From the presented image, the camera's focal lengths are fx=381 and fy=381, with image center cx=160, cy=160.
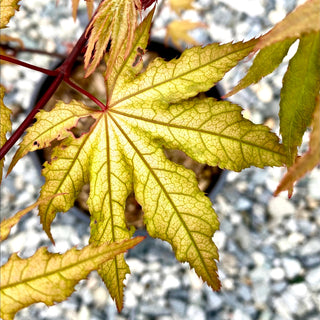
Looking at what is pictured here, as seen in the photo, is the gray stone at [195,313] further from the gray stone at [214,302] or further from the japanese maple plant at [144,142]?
the japanese maple plant at [144,142]

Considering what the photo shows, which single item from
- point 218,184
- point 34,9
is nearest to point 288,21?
point 218,184

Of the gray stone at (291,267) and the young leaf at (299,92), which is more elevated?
the gray stone at (291,267)

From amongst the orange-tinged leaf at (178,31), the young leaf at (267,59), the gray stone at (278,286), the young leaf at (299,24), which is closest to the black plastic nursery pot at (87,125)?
the orange-tinged leaf at (178,31)

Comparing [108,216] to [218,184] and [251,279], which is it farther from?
[251,279]

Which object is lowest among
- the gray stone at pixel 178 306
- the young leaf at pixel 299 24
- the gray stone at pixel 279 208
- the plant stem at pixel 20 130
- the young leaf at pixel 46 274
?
the young leaf at pixel 46 274

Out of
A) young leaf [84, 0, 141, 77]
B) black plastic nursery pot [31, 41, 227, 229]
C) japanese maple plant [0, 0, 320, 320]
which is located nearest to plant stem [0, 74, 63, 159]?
japanese maple plant [0, 0, 320, 320]

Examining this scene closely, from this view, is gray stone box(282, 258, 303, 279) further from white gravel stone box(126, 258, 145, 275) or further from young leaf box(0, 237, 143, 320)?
young leaf box(0, 237, 143, 320)
